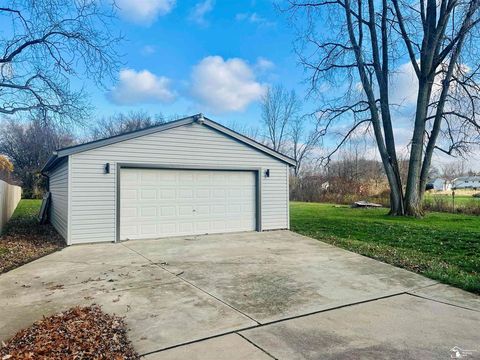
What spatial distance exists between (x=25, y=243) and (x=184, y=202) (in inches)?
169

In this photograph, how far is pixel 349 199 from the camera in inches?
1022

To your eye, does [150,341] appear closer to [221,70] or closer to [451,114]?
[221,70]

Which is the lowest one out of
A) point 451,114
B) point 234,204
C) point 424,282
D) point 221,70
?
point 424,282

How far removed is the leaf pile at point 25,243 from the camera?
24.1 ft

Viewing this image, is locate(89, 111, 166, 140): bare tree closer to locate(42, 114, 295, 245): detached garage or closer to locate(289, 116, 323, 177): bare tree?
locate(289, 116, 323, 177): bare tree

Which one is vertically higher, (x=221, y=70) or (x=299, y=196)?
(x=221, y=70)

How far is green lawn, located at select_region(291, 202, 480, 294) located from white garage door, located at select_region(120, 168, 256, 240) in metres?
2.23

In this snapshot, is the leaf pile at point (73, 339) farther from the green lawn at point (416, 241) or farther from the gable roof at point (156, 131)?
the gable roof at point (156, 131)

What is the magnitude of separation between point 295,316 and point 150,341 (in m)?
1.72

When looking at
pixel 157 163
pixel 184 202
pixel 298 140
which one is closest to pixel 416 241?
pixel 184 202

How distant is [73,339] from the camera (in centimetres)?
331

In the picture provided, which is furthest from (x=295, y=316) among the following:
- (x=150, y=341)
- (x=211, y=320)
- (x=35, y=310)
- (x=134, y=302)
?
(x=35, y=310)

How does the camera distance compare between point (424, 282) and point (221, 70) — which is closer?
point (424, 282)

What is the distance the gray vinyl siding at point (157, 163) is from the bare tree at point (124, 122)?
28.0m
